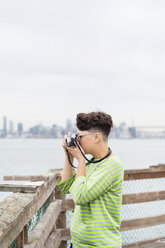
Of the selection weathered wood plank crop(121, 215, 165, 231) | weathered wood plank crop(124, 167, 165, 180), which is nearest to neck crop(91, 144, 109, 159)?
weathered wood plank crop(124, 167, 165, 180)

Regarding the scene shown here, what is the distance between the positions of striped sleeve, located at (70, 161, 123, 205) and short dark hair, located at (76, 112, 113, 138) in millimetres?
167

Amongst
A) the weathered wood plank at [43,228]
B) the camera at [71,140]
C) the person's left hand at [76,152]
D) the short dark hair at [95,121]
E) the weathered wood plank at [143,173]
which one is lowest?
the weathered wood plank at [43,228]

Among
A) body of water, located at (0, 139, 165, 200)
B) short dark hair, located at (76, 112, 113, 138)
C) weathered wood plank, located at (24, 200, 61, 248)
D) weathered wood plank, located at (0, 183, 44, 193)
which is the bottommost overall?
body of water, located at (0, 139, 165, 200)

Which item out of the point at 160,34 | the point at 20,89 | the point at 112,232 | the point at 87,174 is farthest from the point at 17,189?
the point at 20,89

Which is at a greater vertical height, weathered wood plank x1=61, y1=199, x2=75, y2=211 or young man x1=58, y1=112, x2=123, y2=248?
young man x1=58, y1=112, x2=123, y2=248

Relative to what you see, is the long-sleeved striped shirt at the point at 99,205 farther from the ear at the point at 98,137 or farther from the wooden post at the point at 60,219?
the wooden post at the point at 60,219

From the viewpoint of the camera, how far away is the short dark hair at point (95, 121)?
5.64 ft

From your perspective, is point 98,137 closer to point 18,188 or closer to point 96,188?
point 96,188

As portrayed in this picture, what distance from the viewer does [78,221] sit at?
171 cm

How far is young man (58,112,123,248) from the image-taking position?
165 cm

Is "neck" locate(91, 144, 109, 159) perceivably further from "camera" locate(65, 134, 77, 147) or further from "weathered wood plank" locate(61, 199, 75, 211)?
"weathered wood plank" locate(61, 199, 75, 211)

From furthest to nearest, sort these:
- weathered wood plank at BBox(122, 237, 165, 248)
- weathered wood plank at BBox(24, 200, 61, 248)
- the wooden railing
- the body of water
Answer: the body of water, weathered wood plank at BBox(122, 237, 165, 248), weathered wood plank at BBox(24, 200, 61, 248), the wooden railing

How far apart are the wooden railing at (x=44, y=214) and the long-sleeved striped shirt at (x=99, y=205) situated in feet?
0.88

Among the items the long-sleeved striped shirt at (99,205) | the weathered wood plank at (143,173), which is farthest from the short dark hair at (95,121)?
the weathered wood plank at (143,173)
